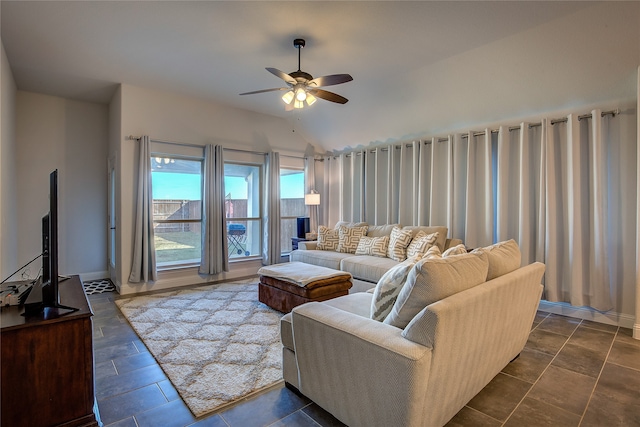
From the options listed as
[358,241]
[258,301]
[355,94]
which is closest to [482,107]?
[355,94]

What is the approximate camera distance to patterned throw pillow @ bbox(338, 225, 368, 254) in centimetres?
503

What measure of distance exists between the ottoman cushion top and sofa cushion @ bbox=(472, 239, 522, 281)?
1695mm

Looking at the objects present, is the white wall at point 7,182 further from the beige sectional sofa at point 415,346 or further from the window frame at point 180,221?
the beige sectional sofa at point 415,346

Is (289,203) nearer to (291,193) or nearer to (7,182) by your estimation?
(291,193)

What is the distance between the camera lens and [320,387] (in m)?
1.79

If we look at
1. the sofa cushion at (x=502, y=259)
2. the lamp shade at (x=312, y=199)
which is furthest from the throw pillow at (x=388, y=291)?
the lamp shade at (x=312, y=199)

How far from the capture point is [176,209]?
16.6ft

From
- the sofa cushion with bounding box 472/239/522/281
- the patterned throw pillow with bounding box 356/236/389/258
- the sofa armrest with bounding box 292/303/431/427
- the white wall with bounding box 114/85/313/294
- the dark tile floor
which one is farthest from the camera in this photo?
the patterned throw pillow with bounding box 356/236/389/258

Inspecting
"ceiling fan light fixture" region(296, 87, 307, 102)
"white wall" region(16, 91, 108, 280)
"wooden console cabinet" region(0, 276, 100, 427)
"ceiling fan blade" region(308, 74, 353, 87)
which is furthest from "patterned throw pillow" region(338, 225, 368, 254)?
"white wall" region(16, 91, 108, 280)

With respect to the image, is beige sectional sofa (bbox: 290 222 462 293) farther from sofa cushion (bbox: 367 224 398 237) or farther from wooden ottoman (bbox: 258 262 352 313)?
wooden ottoman (bbox: 258 262 352 313)

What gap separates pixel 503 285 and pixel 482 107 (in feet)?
10.1

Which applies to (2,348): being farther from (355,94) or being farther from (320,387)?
(355,94)

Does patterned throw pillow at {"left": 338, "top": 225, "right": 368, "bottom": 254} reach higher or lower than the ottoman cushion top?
higher

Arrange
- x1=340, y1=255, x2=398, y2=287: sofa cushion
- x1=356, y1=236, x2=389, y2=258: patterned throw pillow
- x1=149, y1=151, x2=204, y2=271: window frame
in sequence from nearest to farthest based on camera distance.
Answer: x1=340, y1=255, x2=398, y2=287: sofa cushion → x1=356, y1=236, x2=389, y2=258: patterned throw pillow → x1=149, y1=151, x2=204, y2=271: window frame
